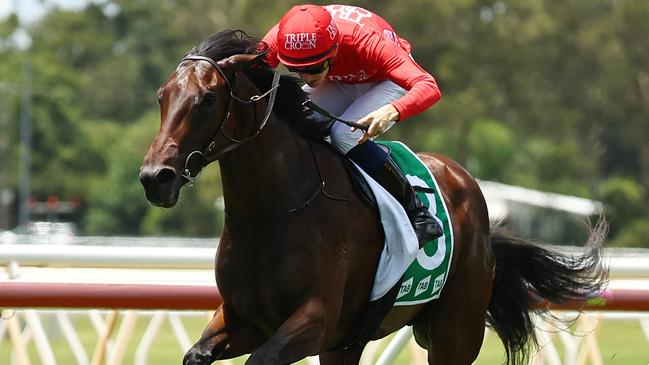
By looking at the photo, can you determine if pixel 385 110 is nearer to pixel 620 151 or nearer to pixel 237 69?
pixel 237 69

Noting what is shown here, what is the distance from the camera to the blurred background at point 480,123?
3369 cm

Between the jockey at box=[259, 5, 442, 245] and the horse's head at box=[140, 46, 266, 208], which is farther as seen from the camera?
the jockey at box=[259, 5, 442, 245]

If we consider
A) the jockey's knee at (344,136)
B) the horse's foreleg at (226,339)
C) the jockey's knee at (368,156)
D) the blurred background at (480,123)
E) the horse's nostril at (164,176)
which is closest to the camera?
the horse's nostril at (164,176)

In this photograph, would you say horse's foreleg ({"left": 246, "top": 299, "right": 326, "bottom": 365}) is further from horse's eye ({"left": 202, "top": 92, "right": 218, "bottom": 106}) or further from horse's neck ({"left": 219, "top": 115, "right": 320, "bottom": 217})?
horse's eye ({"left": 202, "top": 92, "right": 218, "bottom": 106})

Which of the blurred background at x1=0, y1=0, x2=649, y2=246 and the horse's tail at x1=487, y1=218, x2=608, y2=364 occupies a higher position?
the horse's tail at x1=487, y1=218, x2=608, y2=364

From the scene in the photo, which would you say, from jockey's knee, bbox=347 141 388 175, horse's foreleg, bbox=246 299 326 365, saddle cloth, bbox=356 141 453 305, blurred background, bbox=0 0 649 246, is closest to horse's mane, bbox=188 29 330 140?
jockey's knee, bbox=347 141 388 175

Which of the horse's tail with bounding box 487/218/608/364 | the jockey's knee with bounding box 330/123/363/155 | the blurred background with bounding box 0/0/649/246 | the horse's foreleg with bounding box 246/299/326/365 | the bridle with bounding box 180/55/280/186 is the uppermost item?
the bridle with bounding box 180/55/280/186

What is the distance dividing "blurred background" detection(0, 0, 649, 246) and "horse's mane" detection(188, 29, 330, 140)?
2636 cm

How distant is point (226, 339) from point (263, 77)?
94cm

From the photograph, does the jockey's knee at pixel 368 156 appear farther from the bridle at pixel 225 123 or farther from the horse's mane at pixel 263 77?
the bridle at pixel 225 123

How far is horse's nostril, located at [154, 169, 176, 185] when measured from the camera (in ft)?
12.9

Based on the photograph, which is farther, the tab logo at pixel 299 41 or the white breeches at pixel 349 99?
the white breeches at pixel 349 99

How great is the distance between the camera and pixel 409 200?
5.04 meters

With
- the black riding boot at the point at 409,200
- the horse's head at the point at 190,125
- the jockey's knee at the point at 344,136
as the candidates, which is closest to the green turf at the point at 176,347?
the black riding boot at the point at 409,200
